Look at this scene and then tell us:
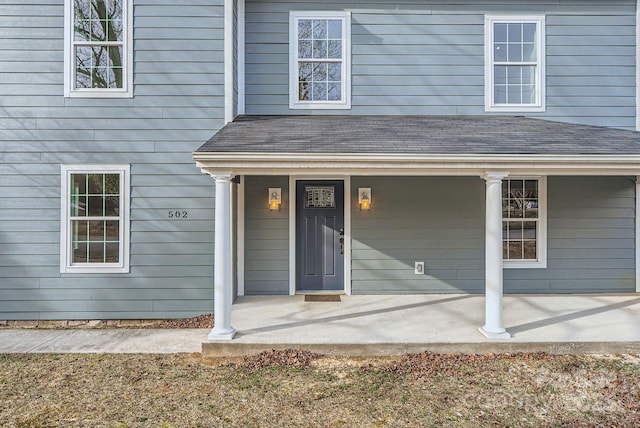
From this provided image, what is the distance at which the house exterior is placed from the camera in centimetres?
475

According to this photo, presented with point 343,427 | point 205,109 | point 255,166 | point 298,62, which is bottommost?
point 343,427

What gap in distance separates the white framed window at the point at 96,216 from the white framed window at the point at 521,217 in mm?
5902

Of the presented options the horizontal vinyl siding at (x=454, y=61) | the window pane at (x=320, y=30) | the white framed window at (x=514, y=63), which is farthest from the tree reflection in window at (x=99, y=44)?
the white framed window at (x=514, y=63)

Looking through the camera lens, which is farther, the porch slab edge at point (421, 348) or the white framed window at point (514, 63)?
the white framed window at point (514, 63)

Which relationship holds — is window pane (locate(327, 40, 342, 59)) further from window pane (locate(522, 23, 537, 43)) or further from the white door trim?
window pane (locate(522, 23, 537, 43))

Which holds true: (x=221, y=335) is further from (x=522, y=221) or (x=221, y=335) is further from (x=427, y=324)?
(x=522, y=221)

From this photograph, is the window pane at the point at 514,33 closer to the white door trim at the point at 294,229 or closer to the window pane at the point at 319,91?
the window pane at the point at 319,91

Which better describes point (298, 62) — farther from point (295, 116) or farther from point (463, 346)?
point (463, 346)

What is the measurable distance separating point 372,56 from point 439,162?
2.73m

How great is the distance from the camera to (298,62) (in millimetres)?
6242

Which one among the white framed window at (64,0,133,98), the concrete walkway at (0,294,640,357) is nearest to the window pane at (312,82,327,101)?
the white framed window at (64,0,133,98)

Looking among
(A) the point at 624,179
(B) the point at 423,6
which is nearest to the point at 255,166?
(B) the point at 423,6

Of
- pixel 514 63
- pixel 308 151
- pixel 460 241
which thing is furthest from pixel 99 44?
pixel 514 63

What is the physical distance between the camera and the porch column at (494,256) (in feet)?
14.6
